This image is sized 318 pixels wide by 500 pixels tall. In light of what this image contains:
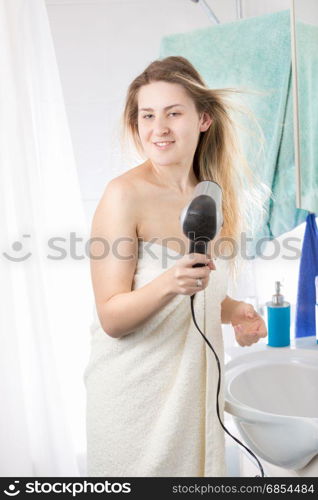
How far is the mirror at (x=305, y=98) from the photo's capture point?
1258mm

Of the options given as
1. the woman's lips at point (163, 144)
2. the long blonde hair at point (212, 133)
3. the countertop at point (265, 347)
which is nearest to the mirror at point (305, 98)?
the long blonde hair at point (212, 133)

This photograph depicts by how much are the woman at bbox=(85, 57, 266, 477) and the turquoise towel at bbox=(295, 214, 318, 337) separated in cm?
Result: 45

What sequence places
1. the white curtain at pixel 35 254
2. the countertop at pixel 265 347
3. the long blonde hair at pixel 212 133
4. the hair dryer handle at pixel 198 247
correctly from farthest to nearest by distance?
the countertop at pixel 265 347
the white curtain at pixel 35 254
the long blonde hair at pixel 212 133
the hair dryer handle at pixel 198 247

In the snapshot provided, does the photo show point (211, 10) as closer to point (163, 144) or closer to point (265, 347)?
point (163, 144)

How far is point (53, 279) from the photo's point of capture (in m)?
1.34

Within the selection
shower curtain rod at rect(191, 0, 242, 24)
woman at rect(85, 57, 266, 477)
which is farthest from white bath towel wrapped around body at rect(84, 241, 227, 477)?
shower curtain rod at rect(191, 0, 242, 24)

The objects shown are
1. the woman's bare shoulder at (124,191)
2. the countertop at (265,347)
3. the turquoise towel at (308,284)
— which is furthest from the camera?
the turquoise towel at (308,284)

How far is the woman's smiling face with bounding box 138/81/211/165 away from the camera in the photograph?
0.99 metres

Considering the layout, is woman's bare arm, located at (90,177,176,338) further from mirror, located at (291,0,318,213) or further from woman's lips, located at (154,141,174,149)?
mirror, located at (291,0,318,213)

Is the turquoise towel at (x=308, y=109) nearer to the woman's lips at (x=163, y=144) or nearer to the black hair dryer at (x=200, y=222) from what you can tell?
the woman's lips at (x=163, y=144)

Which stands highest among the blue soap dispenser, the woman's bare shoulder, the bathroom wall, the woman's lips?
the bathroom wall

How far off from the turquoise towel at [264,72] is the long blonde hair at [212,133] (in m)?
0.11
